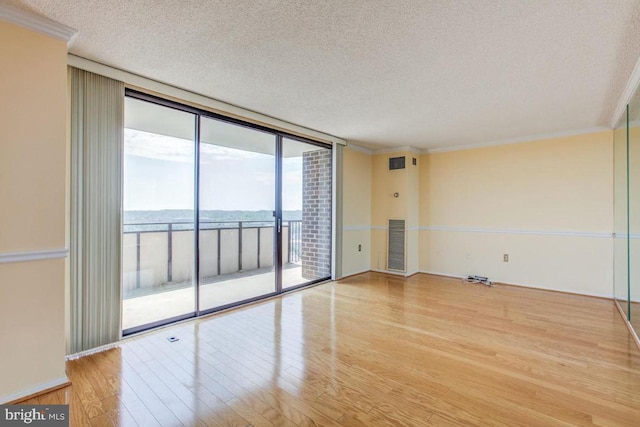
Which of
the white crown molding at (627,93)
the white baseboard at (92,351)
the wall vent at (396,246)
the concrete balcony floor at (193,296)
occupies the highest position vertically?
the white crown molding at (627,93)

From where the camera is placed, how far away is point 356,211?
224 inches

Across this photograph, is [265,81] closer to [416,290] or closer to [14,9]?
[14,9]

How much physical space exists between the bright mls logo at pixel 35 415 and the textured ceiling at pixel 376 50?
245 cm

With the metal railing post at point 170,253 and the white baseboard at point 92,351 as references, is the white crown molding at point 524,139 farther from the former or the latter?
the white baseboard at point 92,351

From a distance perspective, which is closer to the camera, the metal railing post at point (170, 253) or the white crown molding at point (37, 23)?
the white crown molding at point (37, 23)

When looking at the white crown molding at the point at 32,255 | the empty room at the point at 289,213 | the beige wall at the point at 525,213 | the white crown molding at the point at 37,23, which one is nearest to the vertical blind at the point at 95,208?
the empty room at the point at 289,213

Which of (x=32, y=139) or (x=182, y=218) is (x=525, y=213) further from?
(x=32, y=139)

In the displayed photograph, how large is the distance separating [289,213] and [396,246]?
7.49 feet

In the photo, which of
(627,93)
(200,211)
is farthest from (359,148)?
(627,93)

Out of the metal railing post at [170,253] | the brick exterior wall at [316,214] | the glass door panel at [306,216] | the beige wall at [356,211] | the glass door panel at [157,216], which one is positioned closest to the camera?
the glass door panel at [157,216]

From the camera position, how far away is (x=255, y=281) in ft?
14.0

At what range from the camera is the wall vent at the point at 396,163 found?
5620 mm

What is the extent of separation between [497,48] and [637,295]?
9.21ft

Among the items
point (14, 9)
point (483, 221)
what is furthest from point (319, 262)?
point (14, 9)
